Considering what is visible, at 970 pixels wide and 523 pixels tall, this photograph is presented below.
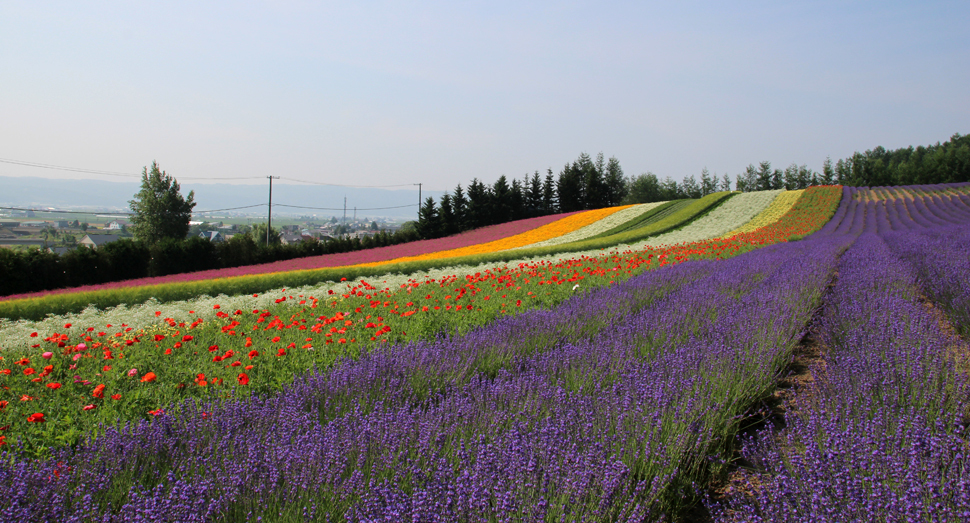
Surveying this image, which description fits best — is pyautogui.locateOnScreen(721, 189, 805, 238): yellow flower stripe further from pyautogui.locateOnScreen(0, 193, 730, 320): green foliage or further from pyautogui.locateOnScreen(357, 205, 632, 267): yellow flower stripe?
pyautogui.locateOnScreen(0, 193, 730, 320): green foliage

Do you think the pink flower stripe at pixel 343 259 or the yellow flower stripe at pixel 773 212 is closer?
the pink flower stripe at pixel 343 259

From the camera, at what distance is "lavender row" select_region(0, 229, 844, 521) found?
70.0 inches

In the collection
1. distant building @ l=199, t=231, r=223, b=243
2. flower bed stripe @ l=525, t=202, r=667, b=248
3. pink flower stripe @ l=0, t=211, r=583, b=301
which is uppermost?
flower bed stripe @ l=525, t=202, r=667, b=248

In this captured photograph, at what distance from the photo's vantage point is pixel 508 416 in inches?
98.2

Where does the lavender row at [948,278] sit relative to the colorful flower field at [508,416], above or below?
above

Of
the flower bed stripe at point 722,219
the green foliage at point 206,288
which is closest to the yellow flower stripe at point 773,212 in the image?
the flower bed stripe at point 722,219

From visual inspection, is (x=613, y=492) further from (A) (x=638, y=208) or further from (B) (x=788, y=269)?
(A) (x=638, y=208)

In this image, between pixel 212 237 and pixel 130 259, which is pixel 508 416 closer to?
pixel 130 259

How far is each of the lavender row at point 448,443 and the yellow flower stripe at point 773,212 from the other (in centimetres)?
2308

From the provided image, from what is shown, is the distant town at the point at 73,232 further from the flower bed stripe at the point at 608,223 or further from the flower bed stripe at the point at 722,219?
the flower bed stripe at the point at 722,219

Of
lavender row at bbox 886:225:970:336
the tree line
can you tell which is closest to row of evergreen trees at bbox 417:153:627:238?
the tree line

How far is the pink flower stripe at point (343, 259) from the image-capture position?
58.2 feet

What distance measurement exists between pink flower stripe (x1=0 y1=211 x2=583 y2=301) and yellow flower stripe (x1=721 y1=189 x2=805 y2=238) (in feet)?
47.5

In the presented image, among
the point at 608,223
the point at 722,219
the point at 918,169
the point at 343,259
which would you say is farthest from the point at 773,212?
the point at 918,169
